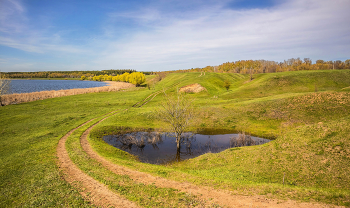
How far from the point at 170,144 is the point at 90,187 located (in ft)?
51.9

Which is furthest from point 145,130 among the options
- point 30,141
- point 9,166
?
point 9,166

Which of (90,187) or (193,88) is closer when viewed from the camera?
(90,187)

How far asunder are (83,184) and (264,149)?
17644 mm

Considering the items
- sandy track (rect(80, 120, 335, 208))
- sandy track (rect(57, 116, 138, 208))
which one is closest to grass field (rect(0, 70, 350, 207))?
sandy track (rect(57, 116, 138, 208))

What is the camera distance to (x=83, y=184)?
12867 millimetres

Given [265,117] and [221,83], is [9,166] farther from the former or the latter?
[221,83]

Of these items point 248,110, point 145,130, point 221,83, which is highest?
point 221,83

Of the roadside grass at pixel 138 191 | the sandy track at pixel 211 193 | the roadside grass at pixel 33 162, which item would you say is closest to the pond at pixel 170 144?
the sandy track at pixel 211 193

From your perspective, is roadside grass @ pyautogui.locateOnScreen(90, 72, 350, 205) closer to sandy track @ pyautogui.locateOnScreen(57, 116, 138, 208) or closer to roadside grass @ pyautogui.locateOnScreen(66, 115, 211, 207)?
roadside grass @ pyautogui.locateOnScreen(66, 115, 211, 207)

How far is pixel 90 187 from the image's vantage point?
40.8 feet

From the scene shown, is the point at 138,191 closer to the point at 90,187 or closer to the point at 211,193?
the point at 90,187

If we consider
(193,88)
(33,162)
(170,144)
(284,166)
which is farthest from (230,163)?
(193,88)

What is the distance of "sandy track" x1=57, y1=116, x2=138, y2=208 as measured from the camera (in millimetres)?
10688

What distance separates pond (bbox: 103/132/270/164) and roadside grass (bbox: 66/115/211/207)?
23.4 ft
